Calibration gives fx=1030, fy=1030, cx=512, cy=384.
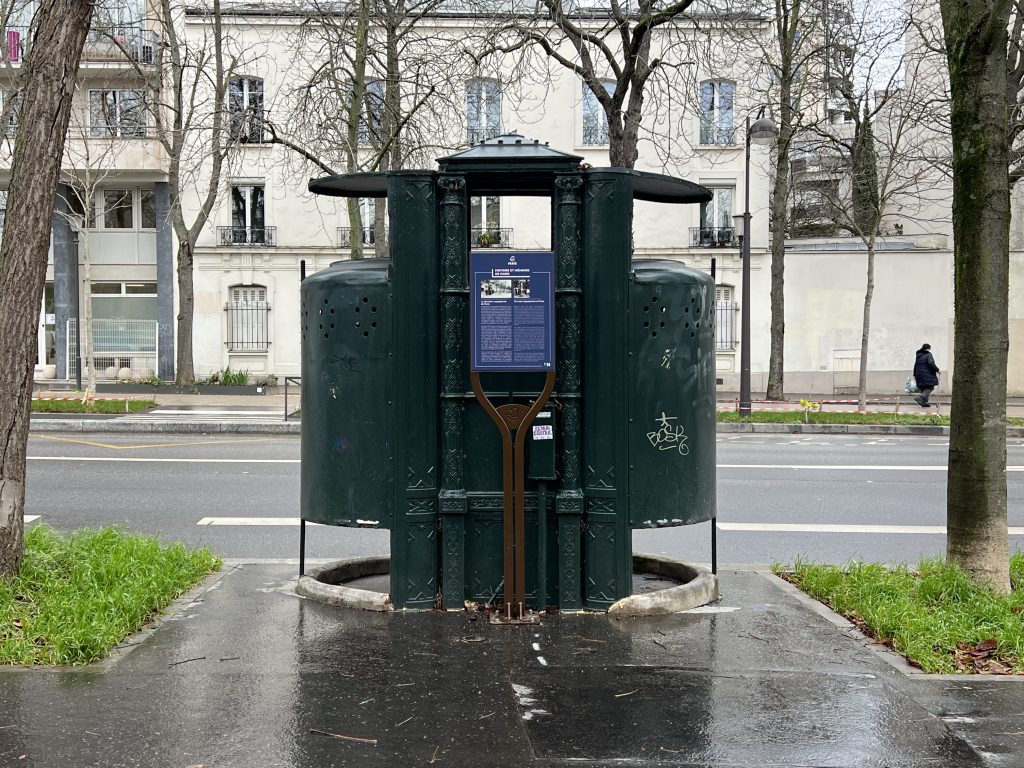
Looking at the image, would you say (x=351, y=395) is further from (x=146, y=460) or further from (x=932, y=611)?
(x=146, y=460)

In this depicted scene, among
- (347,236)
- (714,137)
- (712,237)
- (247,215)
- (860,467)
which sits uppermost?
(714,137)

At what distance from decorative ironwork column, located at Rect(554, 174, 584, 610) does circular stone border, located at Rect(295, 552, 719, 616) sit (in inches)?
15.4

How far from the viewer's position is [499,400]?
6.23 meters

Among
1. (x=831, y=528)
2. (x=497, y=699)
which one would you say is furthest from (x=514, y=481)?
(x=831, y=528)

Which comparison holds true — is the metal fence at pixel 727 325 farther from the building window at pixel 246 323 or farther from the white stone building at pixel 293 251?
the building window at pixel 246 323

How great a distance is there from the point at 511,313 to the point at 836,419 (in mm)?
18220

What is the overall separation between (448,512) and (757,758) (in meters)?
2.55

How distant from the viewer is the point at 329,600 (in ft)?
21.3

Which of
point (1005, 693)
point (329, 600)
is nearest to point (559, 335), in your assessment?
point (329, 600)

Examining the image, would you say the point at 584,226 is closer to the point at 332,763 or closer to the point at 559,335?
the point at 559,335

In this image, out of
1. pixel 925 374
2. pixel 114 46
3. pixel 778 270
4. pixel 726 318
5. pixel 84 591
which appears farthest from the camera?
pixel 726 318

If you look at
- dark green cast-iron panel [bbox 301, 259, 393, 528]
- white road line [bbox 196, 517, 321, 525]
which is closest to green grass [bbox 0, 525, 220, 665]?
dark green cast-iron panel [bbox 301, 259, 393, 528]

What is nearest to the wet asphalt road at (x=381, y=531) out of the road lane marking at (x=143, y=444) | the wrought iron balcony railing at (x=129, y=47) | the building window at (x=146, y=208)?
the road lane marking at (x=143, y=444)

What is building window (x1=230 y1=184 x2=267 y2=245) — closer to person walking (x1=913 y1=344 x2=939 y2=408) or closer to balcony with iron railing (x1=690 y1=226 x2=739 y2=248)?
balcony with iron railing (x1=690 y1=226 x2=739 y2=248)
